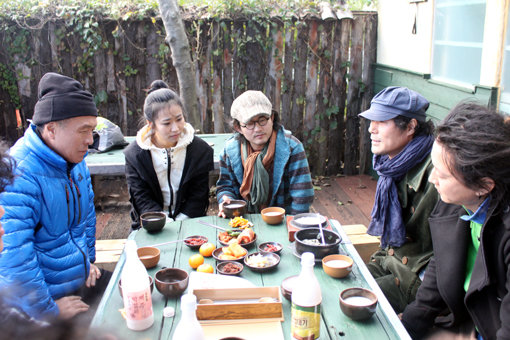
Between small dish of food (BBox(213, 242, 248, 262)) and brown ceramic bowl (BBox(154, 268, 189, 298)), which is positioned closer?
brown ceramic bowl (BBox(154, 268, 189, 298))

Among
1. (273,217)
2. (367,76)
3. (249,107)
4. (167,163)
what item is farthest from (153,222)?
(367,76)

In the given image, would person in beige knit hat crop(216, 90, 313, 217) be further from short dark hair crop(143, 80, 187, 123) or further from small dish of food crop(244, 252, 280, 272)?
small dish of food crop(244, 252, 280, 272)

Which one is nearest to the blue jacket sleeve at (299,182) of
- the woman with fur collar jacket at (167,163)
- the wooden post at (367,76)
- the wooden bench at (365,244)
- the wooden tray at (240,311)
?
the wooden bench at (365,244)

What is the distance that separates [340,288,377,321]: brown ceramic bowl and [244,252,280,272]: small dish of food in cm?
41

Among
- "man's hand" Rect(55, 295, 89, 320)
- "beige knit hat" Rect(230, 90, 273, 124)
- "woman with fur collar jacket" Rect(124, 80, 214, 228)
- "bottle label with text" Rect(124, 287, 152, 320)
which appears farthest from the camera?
"woman with fur collar jacket" Rect(124, 80, 214, 228)

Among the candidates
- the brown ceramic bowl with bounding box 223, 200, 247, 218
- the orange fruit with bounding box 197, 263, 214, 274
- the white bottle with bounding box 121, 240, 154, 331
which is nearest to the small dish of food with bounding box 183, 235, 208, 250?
the orange fruit with bounding box 197, 263, 214, 274

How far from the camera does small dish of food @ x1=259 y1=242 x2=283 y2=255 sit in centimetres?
219

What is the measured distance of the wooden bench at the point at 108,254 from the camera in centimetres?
302

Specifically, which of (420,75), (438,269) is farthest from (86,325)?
(420,75)

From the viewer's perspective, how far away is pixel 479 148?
169 cm

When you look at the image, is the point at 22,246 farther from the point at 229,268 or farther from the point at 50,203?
the point at 229,268

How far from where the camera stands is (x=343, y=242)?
2.33 metres

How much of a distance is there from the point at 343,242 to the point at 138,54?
4509 millimetres

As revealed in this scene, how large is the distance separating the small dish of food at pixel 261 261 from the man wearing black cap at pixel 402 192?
2.49 feet
